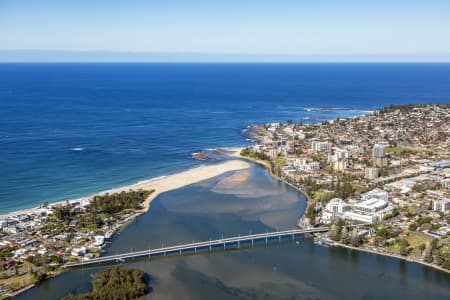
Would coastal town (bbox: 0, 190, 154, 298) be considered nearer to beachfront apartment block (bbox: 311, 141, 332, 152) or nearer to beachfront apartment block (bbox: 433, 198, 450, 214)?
beachfront apartment block (bbox: 433, 198, 450, 214)

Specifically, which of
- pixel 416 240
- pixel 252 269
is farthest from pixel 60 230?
pixel 416 240

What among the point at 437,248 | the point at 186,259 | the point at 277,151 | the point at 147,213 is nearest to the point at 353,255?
the point at 437,248

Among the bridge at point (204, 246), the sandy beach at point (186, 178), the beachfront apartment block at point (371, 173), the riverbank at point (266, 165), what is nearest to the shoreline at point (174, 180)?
the sandy beach at point (186, 178)

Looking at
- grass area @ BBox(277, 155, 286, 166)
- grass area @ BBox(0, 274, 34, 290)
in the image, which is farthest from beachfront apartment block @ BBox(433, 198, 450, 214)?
grass area @ BBox(0, 274, 34, 290)

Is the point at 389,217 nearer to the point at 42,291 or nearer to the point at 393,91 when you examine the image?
the point at 42,291

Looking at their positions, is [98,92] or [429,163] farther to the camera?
[98,92]

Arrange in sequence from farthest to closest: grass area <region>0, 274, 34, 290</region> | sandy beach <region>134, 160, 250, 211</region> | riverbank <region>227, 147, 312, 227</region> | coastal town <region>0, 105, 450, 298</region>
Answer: sandy beach <region>134, 160, 250, 211</region>, riverbank <region>227, 147, 312, 227</region>, coastal town <region>0, 105, 450, 298</region>, grass area <region>0, 274, 34, 290</region>

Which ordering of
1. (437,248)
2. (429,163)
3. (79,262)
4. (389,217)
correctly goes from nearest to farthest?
(79,262) → (437,248) → (389,217) → (429,163)
